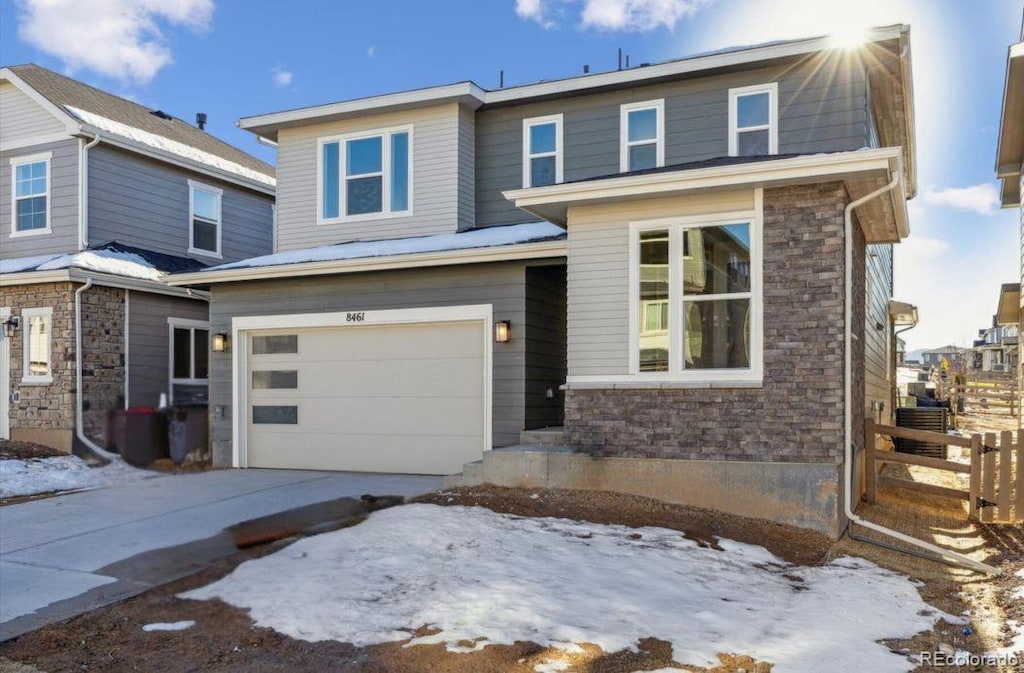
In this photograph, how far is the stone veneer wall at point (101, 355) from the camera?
13.3 m

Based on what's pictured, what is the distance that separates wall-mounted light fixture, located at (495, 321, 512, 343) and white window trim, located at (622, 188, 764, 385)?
2.23 metres

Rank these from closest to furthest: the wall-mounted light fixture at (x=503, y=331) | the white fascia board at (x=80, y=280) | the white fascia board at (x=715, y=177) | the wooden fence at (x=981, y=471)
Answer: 1. the white fascia board at (x=715, y=177)
2. the wooden fence at (x=981, y=471)
3. the wall-mounted light fixture at (x=503, y=331)
4. the white fascia board at (x=80, y=280)

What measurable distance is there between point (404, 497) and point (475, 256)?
320 cm

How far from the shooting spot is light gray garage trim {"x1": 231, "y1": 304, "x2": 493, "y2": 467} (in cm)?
1042

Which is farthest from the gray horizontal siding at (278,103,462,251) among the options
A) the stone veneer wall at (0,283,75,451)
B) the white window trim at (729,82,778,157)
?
the white window trim at (729,82,778,157)

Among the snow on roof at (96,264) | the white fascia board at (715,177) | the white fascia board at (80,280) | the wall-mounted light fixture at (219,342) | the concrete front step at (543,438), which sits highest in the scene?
the white fascia board at (715,177)

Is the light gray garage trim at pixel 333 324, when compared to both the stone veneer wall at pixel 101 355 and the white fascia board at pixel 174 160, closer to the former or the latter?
the stone veneer wall at pixel 101 355

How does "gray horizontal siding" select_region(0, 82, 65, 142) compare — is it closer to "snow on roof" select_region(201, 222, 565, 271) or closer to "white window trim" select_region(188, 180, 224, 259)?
"white window trim" select_region(188, 180, 224, 259)

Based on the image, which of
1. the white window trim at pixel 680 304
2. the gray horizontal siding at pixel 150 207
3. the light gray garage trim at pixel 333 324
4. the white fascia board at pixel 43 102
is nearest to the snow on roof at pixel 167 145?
the white fascia board at pixel 43 102

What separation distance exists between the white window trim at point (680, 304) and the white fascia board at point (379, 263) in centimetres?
151

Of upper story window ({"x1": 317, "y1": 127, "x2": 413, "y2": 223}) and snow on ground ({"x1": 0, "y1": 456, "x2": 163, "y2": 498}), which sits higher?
upper story window ({"x1": 317, "y1": 127, "x2": 413, "y2": 223})

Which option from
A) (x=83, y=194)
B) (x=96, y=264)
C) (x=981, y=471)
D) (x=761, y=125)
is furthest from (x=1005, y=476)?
(x=83, y=194)

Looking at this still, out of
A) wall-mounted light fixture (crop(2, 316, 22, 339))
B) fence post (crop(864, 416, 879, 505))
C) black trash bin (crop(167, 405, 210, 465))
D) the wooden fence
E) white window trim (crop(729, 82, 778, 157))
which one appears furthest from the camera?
wall-mounted light fixture (crop(2, 316, 22, 339))

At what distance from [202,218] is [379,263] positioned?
299 inches
